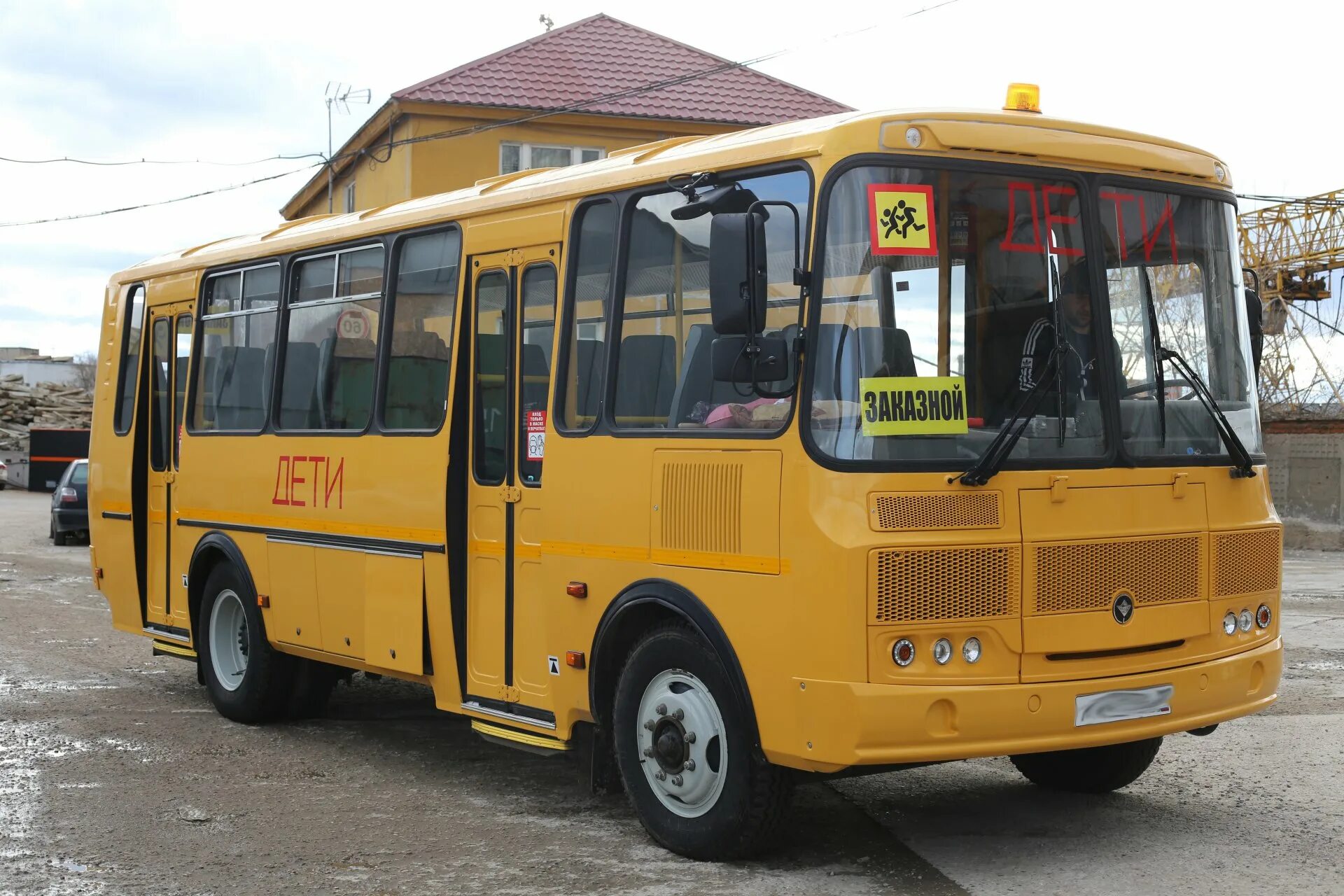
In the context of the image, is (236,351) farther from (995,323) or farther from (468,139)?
(468,139)

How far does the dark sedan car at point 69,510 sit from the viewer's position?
24812mm

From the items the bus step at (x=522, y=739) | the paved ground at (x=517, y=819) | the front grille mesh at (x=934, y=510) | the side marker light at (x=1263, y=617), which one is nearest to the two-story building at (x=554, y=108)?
the paved ground at (x=517, y=819)

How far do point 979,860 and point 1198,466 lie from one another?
1.79 meters

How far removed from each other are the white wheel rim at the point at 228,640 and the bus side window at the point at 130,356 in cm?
177

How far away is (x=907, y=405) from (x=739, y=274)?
77 cm

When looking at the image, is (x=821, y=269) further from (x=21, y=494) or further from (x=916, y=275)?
(x=21, y=494)

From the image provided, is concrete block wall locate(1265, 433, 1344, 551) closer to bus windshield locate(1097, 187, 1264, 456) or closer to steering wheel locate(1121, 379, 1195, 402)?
bus windshield locate(1097, 187, 1264, 456)

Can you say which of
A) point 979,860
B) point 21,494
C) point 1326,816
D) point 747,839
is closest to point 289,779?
point 747,839

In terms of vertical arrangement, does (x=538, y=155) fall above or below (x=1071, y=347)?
above

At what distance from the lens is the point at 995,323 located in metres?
6.02

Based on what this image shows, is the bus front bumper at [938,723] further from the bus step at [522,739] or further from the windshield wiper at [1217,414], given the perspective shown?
the bus step at [522,739]

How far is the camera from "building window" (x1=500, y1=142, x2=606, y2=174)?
92.1ft

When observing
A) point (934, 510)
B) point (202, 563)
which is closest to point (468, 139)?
point (202, 563)

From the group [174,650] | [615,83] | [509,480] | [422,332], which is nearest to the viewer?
[509,480]
